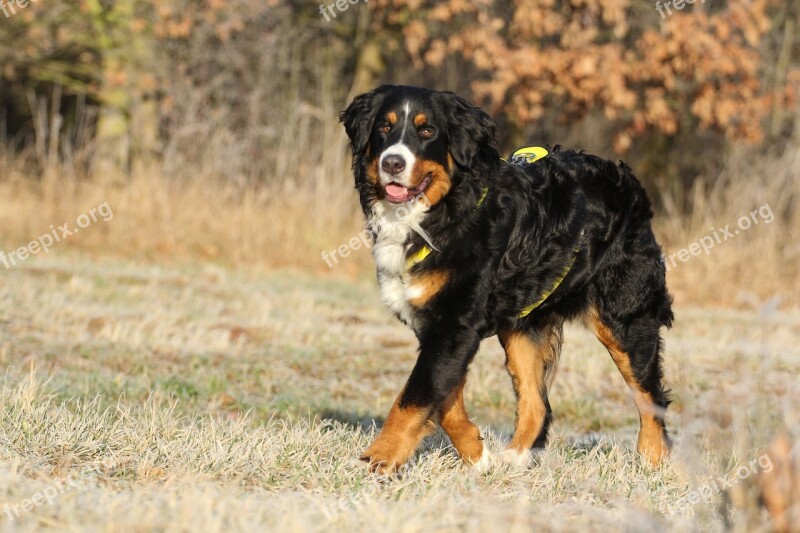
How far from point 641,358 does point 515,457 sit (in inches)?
37.7

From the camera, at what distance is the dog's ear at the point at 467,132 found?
15.0 feet

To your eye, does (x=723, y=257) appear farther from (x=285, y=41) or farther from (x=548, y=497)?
(x=548, y=497)

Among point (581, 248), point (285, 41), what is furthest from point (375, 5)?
point (581, 248)

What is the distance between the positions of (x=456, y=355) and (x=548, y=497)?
752 millimetres

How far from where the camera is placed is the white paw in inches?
178

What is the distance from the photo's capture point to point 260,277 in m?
11.6

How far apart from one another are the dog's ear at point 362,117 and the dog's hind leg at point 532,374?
4.12 feet

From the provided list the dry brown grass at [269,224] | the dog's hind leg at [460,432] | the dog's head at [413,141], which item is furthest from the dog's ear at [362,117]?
the dry brown grass at [269,224]

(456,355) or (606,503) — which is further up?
(456,355)

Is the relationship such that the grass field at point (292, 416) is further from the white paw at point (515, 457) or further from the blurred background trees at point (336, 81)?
the blurred background trees at point (336, 81)

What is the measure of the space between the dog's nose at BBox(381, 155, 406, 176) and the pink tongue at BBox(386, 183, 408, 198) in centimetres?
10

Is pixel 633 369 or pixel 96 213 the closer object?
pixel 633 369

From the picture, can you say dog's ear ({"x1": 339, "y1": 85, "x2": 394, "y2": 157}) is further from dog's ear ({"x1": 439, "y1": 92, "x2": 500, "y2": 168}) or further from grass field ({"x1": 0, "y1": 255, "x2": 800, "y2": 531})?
grass field ({"x1": 0, "y1": 255, "x2": 800, "y2": 531})

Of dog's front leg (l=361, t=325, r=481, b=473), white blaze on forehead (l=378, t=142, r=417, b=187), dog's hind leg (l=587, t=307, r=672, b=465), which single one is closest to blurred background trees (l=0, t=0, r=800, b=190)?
dog's hind leg (l=587, t=307, r=672, b=465)
